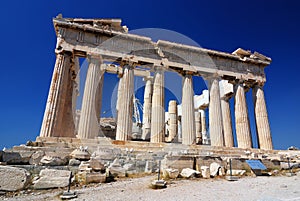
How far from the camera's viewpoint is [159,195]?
221 inches

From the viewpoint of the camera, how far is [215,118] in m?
19.2

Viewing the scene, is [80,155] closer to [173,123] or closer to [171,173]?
[171,173]

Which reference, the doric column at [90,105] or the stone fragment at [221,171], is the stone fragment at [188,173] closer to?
the stone fragment at [221,171]

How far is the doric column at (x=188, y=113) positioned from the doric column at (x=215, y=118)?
7.56 ft

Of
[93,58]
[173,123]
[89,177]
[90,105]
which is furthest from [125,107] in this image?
[173,123]

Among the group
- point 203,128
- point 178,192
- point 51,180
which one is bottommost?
point 178,192

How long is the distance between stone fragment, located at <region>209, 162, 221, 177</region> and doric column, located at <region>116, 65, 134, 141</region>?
795cm

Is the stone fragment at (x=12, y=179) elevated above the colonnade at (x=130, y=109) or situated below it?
below

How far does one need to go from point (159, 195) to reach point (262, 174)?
6.25m

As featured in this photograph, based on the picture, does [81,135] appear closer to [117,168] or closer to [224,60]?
[117,168]

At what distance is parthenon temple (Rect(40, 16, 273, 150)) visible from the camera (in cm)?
1577

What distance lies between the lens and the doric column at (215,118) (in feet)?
60.6

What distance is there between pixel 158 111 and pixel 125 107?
2.93 meters

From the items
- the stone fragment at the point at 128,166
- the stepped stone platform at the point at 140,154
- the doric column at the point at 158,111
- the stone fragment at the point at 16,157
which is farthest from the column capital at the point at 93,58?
the stone fragment at the point at 128,166
